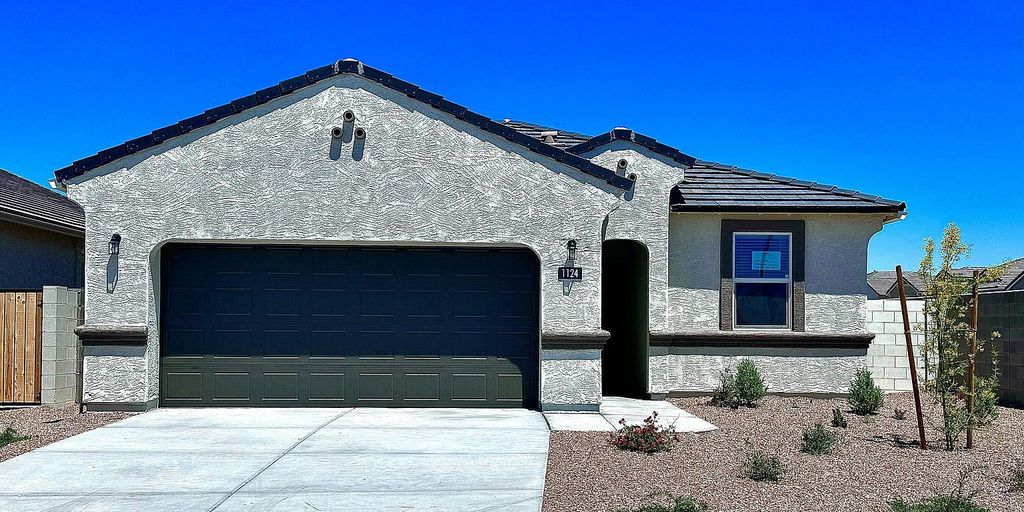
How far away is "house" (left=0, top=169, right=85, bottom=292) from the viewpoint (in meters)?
15.4

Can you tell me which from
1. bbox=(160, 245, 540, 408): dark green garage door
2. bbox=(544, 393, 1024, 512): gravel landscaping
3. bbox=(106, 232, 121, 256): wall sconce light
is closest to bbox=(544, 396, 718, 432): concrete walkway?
bbox=(544, 393, 1024, 512): gravel landscaping

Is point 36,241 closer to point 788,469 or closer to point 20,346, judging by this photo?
point 20,346

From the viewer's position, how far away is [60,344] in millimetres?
12023

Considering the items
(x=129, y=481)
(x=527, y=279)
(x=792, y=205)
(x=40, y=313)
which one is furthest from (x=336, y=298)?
(x=792, y=205)

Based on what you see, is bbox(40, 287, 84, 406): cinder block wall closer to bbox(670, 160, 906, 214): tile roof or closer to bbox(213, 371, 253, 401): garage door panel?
bbox(213, 371, 253, 401): garage door panel

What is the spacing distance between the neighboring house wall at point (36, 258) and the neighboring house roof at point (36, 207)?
40 cm

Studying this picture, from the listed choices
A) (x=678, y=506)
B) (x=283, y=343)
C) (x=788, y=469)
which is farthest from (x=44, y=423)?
(x=788, y=469)

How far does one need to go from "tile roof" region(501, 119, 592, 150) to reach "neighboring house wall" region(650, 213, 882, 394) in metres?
2.78

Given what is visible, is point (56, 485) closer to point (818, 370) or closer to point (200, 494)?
point (200, 494)

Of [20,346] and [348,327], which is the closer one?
[20,346]

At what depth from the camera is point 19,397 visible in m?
12.1

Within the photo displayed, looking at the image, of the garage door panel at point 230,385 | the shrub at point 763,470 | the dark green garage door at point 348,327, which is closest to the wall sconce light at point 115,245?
the dark green garage door at point 348,327

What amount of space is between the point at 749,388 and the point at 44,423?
10.0m

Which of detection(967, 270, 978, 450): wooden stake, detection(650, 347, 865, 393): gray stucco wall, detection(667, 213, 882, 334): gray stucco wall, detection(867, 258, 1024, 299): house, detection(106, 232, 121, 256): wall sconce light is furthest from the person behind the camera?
detection(867, 258, 1024, 299): house
